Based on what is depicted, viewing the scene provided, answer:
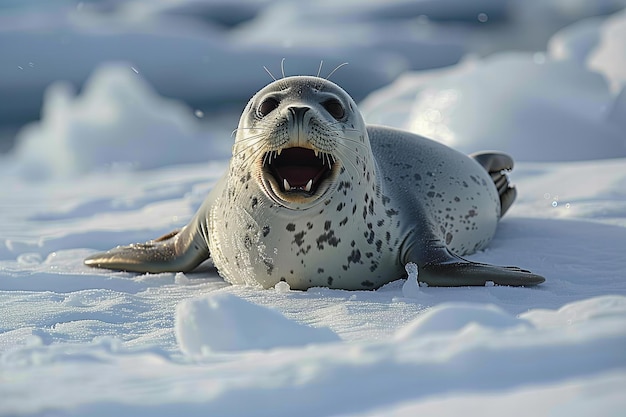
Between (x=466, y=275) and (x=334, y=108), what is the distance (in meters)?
0.61

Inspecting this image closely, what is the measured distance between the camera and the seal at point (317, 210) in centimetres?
236

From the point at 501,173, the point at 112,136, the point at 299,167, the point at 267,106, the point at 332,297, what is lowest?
the point at 332,297

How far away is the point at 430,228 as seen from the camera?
8.95 feet

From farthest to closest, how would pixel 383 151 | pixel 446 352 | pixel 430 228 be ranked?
pixel 383 151 < pixel 430 228 < pixel 446 352

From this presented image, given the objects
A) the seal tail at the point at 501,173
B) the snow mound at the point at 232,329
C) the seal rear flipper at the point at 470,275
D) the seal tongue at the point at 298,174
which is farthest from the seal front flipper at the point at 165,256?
the seal tail at the point at 501,173

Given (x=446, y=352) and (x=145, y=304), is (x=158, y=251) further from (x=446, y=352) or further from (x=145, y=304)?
(x=446, y=352)

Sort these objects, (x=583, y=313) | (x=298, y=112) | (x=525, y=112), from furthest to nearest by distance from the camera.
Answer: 1. (x=525, y=112)
2. (x=298, y=112)
3. (x=583, y=313)

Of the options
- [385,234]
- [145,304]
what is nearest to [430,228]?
[385,234]

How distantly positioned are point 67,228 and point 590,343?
3219 mm

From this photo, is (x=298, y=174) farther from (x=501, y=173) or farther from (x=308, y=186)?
(x=501, y=173)

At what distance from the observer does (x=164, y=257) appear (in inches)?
116

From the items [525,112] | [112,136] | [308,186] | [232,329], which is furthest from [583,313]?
[112,136]

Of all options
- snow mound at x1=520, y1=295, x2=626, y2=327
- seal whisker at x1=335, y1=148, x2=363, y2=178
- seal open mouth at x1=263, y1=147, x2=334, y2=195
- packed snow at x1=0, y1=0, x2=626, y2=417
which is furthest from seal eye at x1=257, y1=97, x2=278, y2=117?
snow mound at x1=520, y1=295, x2=626, y2=327

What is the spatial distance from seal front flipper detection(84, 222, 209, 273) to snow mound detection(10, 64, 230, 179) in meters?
6.36
